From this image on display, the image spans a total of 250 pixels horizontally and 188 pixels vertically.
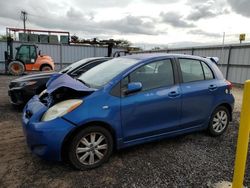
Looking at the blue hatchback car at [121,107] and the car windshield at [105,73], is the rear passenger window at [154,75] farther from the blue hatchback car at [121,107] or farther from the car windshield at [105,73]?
the car windshield at [105,73]

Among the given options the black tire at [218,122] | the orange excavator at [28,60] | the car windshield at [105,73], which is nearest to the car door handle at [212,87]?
the black tire at [218,122]

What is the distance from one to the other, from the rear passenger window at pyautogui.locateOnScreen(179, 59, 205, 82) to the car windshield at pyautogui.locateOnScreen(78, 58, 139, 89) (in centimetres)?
87

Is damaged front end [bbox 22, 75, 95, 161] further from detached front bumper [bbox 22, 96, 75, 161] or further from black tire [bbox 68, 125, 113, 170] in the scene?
black tire [bbox 68, 125, 113, 170]

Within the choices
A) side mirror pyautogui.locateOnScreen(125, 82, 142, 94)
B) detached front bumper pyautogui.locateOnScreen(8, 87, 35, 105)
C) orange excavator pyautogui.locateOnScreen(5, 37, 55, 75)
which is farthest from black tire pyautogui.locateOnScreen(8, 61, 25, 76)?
side mirror pyautogui.locateOnScreen(125, 82, 142, 94)

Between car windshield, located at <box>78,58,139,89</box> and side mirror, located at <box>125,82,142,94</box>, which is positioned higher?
car windshield, located at <box>78,58,139,89</box>

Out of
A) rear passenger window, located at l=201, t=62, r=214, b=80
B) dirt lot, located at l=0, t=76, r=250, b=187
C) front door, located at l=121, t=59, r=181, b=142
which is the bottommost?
dirt lot, located at l=0, t=76, r=250, b=187

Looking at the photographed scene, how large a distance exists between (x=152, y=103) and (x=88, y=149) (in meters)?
1.12

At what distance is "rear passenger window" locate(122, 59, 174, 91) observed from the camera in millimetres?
3459

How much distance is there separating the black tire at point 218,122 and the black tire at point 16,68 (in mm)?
13728

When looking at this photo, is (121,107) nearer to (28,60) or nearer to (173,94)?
(173,94)

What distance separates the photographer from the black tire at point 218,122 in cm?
430

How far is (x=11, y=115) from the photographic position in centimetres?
565

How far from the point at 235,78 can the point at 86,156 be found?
11.8 metres

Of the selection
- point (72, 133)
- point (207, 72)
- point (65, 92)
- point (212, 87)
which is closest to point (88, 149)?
point (72, 133)
